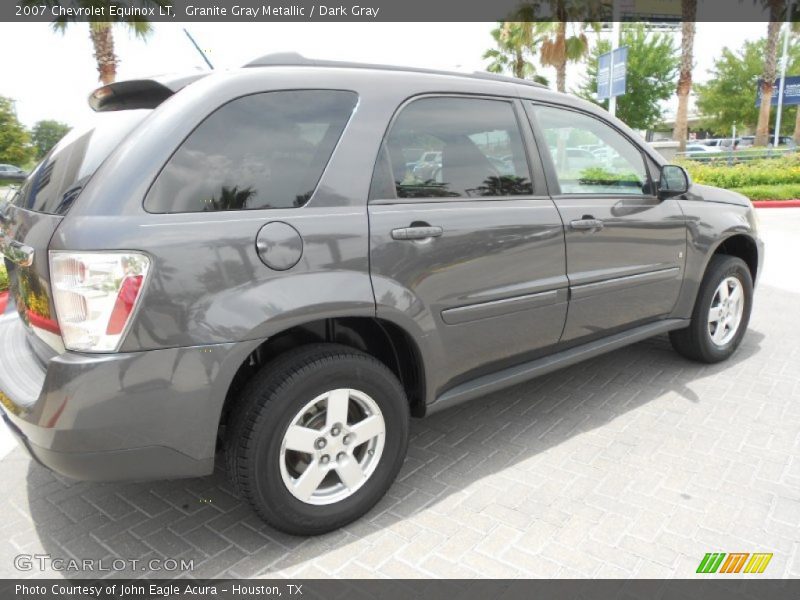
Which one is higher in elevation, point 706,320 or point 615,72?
point 615,72

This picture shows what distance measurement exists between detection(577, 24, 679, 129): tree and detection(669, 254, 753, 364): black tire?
35.4 m

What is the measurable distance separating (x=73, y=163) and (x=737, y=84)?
4890 centimetres

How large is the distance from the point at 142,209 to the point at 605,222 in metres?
2.41

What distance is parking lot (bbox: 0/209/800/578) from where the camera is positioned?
7.69ft

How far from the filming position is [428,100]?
275 cm

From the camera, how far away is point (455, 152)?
2830 mm

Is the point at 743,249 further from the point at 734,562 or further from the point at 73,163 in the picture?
the point at 73,163

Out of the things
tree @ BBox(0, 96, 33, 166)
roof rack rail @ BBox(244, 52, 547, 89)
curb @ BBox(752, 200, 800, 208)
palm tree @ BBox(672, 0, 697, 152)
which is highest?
palm tree @ BBox(672, 0, 697, 152)

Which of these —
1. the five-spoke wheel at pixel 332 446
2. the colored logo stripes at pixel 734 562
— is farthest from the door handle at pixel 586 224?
the colored logo stripes at pixel 734 562

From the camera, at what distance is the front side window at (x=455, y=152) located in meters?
2.60

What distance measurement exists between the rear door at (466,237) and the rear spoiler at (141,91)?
825 millimetres

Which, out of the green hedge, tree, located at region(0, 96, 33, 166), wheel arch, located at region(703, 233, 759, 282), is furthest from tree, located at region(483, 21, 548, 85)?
tree, located at region(0, 96, 33, 166)

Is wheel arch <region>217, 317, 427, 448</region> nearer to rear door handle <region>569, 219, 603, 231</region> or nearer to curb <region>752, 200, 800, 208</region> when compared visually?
rear door handle <region>569, 219, 603, 231</region>

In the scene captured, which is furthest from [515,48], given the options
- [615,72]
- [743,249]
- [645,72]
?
[743,249]
